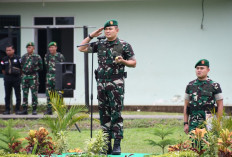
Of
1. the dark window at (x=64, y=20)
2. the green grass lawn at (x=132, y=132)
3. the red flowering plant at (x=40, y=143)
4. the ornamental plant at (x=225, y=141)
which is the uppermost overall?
the dark window at (x=64, y=20)

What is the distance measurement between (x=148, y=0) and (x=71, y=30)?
263 centimetres

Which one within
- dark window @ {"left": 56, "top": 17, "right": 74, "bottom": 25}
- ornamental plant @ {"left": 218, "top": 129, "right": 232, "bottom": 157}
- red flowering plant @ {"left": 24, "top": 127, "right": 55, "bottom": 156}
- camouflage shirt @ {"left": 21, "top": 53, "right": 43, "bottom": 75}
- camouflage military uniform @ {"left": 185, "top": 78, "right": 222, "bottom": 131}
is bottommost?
red flowering plant @ {"left": 24, "top": 127, "right": 55, "bottom": 156}

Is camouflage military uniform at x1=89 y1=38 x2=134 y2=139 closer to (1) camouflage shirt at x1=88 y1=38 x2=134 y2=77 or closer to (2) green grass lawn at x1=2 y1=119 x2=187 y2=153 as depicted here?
(1) camouflage shirt at x1=88 y1=38 x2=134 y2=77

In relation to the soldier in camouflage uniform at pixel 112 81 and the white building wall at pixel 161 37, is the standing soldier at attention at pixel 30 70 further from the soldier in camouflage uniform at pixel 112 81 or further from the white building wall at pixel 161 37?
the soldier in camouflage uniform at pixel 112 81

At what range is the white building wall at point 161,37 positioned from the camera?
17391mm

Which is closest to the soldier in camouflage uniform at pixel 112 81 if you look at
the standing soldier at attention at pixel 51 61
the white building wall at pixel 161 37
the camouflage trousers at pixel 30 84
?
the standing soldier at attention at pixel 51 61

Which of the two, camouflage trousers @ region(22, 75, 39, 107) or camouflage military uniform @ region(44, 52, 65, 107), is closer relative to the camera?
camouflage military uniform @ region(44, 52, 65, 107)

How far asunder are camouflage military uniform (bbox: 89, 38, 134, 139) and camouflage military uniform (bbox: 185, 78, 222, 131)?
40.0 inches

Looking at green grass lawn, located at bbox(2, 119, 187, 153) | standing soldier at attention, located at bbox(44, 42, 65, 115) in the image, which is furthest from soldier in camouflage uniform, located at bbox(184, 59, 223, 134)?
standing soldier at attention, located at bbox(44, 42, 65, 115)

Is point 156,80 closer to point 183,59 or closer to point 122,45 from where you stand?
point 183,59

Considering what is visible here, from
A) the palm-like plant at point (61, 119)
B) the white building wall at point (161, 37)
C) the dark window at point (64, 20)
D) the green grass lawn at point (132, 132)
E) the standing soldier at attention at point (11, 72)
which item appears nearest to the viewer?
the palm-like plant at point (61, 119)

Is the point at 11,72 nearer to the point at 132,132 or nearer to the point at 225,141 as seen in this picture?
the point at 132,132

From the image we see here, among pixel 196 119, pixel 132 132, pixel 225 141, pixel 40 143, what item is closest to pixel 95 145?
pixel 40 143

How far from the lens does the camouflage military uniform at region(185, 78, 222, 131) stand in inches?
307
